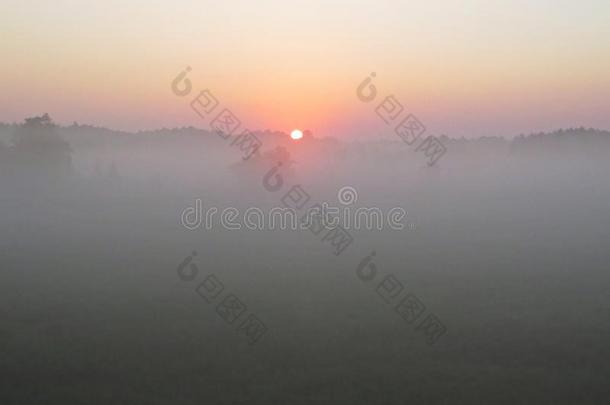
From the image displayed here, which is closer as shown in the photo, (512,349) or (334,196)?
(512,349)

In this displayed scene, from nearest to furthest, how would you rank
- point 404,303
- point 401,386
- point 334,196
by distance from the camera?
1. point 401,386
2. point 404,303
3. point 334,196

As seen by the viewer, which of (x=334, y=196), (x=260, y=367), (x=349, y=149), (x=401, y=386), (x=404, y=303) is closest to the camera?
(x=401, y=386)

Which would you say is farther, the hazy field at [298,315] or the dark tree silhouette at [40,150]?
the dark tree silhouette at [40,150]

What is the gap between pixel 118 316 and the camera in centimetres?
2689

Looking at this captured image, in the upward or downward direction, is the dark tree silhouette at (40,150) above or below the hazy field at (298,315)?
above

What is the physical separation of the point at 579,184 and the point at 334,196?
59086mm

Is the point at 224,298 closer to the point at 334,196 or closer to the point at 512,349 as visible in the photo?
the point at 512,349

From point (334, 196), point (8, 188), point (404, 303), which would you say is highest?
point (8, 188)

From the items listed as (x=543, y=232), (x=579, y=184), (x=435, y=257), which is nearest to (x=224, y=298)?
(x=435, y=257)

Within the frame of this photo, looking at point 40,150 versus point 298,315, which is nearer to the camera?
point 298,315

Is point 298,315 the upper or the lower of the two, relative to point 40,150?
lower

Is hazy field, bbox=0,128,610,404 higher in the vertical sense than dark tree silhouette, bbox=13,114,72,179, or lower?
lower

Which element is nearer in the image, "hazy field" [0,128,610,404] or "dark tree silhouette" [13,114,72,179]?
"hazy field" [0,128,610,404]

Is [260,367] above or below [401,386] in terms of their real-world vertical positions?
above
